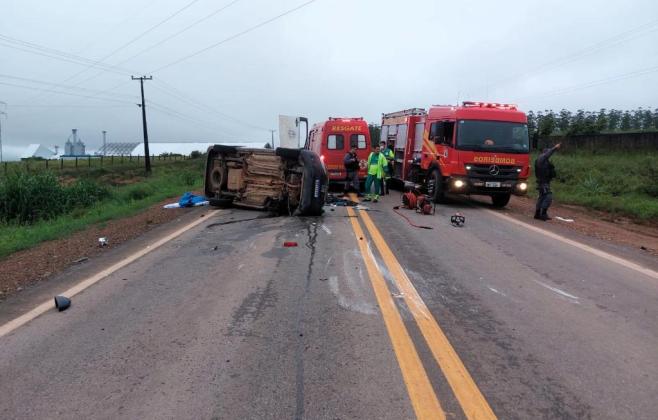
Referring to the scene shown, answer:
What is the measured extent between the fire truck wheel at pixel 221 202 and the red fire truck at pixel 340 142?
552 centimetres

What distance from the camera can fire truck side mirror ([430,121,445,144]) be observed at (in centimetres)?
1474

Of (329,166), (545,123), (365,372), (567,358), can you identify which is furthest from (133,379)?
(545,123)

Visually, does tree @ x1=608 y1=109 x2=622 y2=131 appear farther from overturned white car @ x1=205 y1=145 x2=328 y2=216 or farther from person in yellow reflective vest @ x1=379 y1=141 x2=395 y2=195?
overturned white car @ x1=205 y1=145 x2=328 y2=216

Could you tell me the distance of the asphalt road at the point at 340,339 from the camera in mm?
3391

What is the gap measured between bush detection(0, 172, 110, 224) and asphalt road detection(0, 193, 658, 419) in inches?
456

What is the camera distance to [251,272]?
680cm

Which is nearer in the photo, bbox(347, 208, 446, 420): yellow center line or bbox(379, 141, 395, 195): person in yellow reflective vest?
bbox(347, 208, 446, 420): yellow center line

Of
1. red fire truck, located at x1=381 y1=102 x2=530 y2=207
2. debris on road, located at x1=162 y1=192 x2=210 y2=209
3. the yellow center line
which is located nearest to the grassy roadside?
debris on road, located at x1=162 y1=192 x2=210 y2=209

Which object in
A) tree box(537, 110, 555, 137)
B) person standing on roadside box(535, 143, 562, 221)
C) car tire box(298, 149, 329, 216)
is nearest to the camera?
car tire box(298, 149, 329, 216)

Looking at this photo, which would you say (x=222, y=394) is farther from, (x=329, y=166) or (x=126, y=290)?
(x=329, y=166)

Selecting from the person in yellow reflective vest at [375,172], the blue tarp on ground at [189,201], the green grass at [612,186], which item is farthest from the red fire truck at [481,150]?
the blue tarp on ground at [189,201]

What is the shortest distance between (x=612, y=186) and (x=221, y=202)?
1382 cm

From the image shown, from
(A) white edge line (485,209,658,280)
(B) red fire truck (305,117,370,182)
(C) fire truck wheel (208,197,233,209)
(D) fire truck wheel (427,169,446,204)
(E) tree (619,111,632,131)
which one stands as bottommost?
(A) white edge line (485,209,658,280)

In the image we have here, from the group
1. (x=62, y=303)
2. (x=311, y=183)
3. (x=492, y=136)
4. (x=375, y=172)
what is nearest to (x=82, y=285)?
(x=62, y=303)
